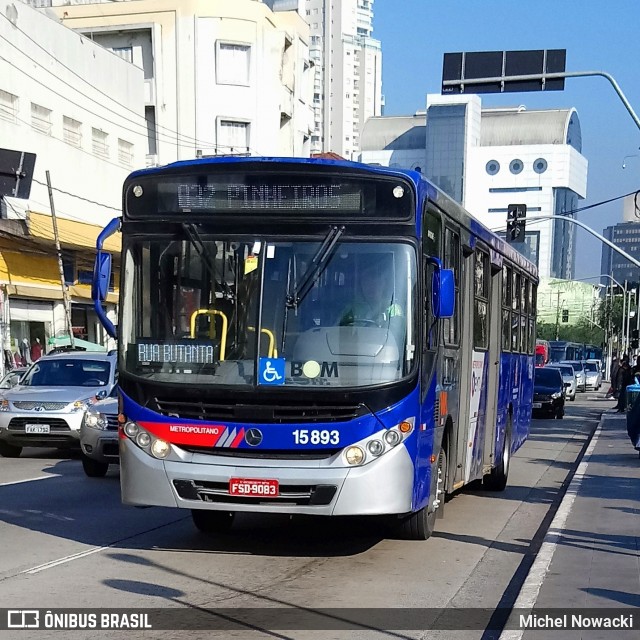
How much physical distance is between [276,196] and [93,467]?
25.0 feet

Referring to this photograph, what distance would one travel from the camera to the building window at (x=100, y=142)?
41.6 meters

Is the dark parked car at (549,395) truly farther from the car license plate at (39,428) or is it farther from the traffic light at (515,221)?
the car license plate at (39,428)

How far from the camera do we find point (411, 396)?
8.95 m

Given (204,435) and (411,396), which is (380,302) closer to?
(411,396)

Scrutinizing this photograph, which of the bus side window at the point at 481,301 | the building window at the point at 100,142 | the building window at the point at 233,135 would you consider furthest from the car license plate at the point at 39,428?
the building window at the point at 233,135

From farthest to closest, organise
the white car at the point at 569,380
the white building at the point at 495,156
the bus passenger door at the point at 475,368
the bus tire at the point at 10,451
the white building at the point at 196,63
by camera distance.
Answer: the white building at the point at 495,156
the white building at the point at 196,63
the white car at the point at 569,380
the bus tire at the point at 10,451
the bus passenger door at the point at 475,368

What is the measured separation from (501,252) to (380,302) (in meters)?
5.75

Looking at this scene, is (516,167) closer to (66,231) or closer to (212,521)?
(66,231)

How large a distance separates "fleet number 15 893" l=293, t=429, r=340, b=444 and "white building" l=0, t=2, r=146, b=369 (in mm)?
24640

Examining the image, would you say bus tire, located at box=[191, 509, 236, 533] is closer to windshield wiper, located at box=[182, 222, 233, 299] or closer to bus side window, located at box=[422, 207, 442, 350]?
windshield wiper, located at box=[182, 222, 233, 299]

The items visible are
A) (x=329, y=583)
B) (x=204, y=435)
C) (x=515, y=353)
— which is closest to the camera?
(x=329, y=583)

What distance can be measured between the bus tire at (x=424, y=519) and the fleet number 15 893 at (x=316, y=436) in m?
1.58

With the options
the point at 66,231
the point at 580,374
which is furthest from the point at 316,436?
the point at 580,374

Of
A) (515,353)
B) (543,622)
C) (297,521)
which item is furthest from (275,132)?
(543,622)
